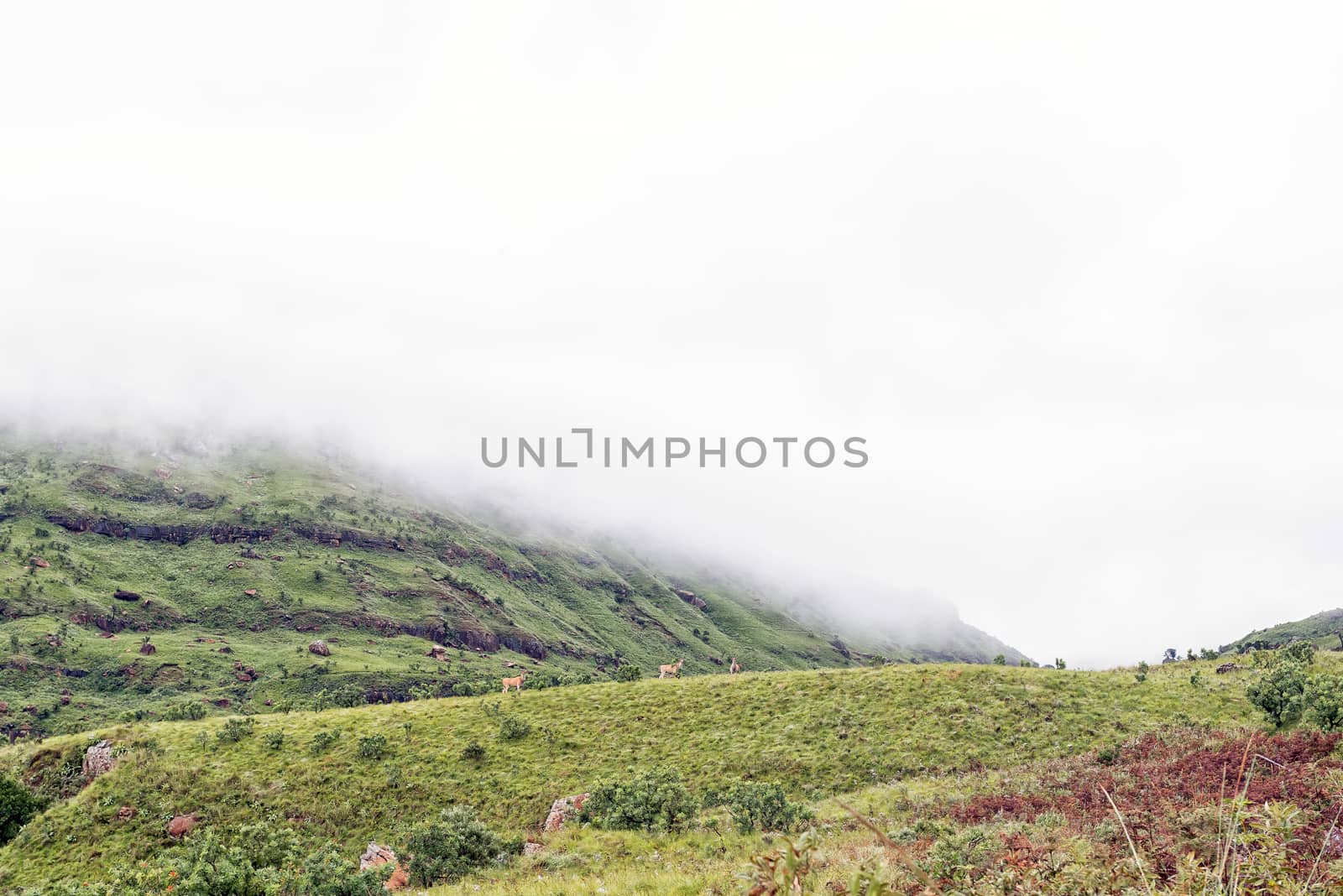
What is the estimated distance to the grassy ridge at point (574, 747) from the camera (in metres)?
32.5

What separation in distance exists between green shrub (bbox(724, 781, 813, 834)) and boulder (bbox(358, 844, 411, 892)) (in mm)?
11663

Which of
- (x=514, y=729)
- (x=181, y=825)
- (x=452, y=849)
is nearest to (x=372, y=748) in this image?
(x=514, y=729)

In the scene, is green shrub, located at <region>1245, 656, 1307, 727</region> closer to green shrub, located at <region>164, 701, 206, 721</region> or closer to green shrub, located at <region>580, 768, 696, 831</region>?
green shrub, located at <region>580, 768, 696, 831</region>

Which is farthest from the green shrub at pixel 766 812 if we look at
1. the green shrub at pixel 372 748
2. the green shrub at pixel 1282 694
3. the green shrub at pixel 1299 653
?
the green shrub at pixel 1299 653

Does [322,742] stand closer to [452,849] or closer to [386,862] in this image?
[386,862]

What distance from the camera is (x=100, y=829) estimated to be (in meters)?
31.2

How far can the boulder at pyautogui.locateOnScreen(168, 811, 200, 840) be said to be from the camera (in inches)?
1232

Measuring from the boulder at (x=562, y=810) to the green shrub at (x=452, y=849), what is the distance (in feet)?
18.4

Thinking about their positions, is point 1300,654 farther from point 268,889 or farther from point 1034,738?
point 268,889

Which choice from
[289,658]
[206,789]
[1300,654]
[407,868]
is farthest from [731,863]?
[289,658]

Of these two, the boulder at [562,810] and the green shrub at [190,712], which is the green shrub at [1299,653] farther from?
the green shrub at [190,712]

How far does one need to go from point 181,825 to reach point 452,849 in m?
19.0

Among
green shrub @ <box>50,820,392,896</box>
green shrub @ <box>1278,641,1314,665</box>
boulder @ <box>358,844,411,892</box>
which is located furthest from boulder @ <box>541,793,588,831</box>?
green shrub @ <box>1278,641,1314,665</box>

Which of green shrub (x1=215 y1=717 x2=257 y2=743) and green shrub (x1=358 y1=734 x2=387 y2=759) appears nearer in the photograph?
green shrub (x1=358 y1=734 x2=387 y2=759)
